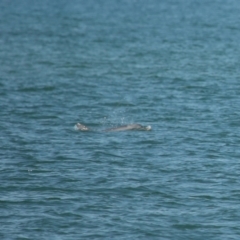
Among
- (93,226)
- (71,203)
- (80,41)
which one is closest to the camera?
(93,226)

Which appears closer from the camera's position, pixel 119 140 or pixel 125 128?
pixel 119 140

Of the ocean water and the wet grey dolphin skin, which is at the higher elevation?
the wet grey dolphin skin

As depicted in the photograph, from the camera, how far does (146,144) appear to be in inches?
1149

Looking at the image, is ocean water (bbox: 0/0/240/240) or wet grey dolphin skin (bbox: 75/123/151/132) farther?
wet grey dolphin skin (bbox: 75/123/151/132)

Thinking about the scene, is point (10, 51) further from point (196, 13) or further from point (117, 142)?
point (196, 13)

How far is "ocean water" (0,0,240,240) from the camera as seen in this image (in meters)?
22.2

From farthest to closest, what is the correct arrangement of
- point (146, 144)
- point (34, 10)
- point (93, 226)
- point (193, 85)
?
point (34, 10) → point (193, 85) → point (146, 144) → point (93, 226)

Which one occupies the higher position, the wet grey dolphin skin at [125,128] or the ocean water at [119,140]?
the wet grey dolphin skin at [125,128]

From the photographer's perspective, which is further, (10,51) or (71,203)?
(10,51)

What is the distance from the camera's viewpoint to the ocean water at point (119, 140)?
2220cm

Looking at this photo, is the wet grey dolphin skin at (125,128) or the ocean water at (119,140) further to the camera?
the wet grey dolphin skin at (125,128)

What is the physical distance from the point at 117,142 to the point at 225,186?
545cm

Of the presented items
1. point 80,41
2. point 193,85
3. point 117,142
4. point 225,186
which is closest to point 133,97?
point 193,85

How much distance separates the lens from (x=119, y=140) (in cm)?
2973
